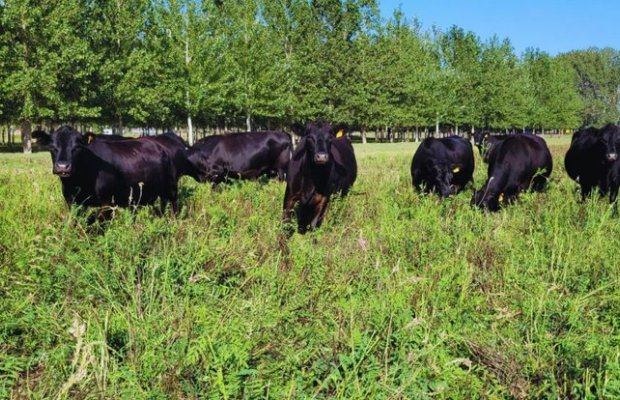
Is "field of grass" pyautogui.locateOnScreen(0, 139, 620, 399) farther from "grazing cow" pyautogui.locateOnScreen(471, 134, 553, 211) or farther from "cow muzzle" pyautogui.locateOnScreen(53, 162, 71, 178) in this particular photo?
"grazing cow" pyautogui.locateOnScreen(471, 134, 553, 211)

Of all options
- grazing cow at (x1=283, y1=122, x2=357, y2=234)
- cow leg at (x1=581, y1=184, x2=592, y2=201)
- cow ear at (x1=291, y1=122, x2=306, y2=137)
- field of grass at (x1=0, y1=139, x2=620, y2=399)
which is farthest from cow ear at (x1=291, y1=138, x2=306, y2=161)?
cow leg at (x1=581, y1=184, x2=592, y2=201)

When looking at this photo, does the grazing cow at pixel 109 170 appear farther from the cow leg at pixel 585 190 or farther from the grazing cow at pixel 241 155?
the cow leg at pixel 585 190

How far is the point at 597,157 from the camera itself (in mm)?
8766

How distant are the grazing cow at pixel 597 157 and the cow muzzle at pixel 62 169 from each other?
7.49 m

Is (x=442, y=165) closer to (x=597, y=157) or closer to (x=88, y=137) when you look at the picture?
(x=597, y=157)

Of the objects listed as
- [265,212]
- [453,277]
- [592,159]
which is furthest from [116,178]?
[592,159]

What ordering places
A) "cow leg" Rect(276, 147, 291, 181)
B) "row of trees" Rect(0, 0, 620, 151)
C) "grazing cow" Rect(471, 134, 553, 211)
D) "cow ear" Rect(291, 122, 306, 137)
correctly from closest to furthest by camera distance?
"cow ear" Rect(291, 122, 306, 137), "grazing cow" Rect(471, 134, 553, 211), "cow leg" Rect(276, 147, 291, 181), "row of trees" Rect(0, 0, 620, 151)

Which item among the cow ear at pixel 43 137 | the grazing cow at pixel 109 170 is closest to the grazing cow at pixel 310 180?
the grazing cow at pixel 109 170

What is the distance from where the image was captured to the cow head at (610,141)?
8.04 meters

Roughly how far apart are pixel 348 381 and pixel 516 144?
7.60 metres

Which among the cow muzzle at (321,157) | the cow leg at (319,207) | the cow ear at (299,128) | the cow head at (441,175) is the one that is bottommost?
the cow leg at (319,207)

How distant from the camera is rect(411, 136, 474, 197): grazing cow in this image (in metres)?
9.40

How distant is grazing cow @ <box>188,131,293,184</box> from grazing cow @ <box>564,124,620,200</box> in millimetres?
6197

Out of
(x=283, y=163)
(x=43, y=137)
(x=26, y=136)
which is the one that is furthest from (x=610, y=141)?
(x=26, y=136)
